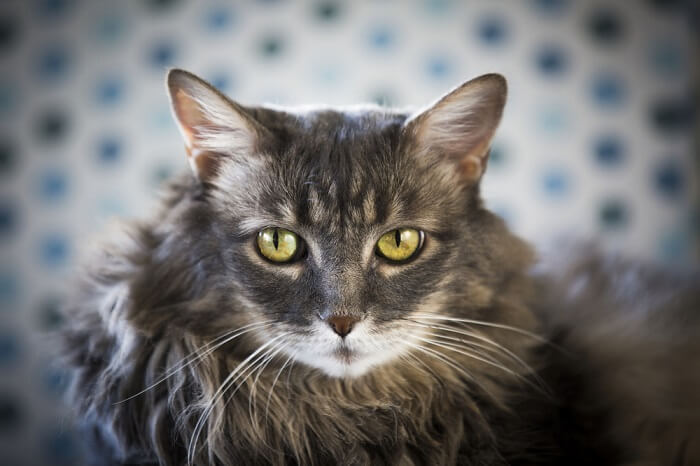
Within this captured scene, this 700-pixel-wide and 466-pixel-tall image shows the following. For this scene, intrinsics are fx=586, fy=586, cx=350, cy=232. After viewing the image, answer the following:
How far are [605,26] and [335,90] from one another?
101 centimetres

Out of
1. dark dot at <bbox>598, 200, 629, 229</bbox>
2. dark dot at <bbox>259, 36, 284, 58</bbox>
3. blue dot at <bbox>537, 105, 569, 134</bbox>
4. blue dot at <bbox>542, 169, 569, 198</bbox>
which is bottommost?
dark dot at <bbox>598, 200, 629, 229</bbox>

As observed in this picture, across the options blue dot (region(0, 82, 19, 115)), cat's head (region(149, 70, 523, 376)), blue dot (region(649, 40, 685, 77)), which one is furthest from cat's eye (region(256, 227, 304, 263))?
blue dot (region(649, 40, 685, 77))

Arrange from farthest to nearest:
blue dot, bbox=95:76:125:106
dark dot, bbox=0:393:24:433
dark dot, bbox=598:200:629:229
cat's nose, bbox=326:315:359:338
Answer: dark dot, bbox=598:200:629:229 → blue dot, bbox=95:76:125:106 → dark dot, bbox=0:393:24:433 → cat's nose, bbox=326:315:359:338

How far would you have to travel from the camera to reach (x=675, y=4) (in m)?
2.12

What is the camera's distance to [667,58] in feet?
7.02

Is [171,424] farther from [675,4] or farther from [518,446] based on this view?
[675,4]

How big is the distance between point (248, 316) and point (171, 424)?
244 millimetres

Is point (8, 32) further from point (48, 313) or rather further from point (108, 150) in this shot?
point (48, 313)

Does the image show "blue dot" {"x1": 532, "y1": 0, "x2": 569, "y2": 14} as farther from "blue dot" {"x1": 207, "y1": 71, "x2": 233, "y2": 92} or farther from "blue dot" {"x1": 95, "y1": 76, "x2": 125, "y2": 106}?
"blue dot" {"x1": 95, "y1": 76, "x2": 125, "y2": 106}

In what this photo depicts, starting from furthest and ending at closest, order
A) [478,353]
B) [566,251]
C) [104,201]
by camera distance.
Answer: [104,201]
[566,251]
[478,353]

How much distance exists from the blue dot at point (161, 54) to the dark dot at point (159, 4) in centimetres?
13

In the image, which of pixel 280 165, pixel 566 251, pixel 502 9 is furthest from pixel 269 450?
pixel 502 9

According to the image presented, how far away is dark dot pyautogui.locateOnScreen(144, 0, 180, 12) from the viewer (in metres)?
2.11

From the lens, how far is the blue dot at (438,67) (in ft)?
6.99
